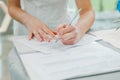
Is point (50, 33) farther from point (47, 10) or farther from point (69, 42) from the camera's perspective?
point (47, 10)

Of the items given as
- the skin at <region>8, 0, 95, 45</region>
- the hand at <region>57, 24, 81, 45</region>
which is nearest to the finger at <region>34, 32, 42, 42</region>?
the skin at <region>8, 0, 95, 45</region>

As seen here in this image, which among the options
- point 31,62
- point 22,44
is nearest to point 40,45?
point 22,44

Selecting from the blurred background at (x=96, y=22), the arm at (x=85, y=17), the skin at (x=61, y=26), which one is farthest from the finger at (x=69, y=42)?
the blurred background at (x=96, y=22)

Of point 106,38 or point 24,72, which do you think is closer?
point 24,72

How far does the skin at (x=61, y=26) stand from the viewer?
101cm

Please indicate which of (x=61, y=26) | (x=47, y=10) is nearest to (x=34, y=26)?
(x=61, y=26)

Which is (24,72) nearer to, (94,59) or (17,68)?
(17,68)

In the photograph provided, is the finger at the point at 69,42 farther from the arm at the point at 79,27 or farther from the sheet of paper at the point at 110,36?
the sheet of paper at the point at 110,36

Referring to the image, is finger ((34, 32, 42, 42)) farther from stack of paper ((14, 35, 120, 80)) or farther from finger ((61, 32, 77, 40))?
finger ((61, 32, 77, 40))

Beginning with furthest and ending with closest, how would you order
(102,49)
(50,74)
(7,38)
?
(7,38), (102,49), (50,74)

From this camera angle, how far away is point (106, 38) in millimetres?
1130

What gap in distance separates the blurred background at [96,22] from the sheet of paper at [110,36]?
0.13 metres

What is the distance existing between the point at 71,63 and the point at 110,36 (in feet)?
1.42

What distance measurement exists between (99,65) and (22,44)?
43 cm
